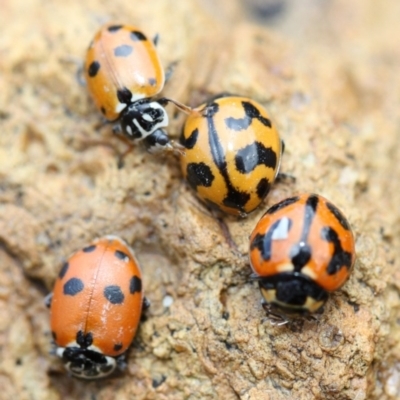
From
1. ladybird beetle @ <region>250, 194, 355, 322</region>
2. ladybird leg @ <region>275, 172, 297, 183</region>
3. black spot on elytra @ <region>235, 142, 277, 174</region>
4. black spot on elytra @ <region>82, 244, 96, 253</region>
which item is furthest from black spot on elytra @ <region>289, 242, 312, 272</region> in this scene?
black spot on elytra @ <region>82, 244, 96, 253</region>

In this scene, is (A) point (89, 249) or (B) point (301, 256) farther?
(A) point (89, 249)

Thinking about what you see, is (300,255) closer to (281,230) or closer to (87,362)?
(281,230)

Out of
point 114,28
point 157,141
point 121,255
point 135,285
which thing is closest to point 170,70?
point 114,28

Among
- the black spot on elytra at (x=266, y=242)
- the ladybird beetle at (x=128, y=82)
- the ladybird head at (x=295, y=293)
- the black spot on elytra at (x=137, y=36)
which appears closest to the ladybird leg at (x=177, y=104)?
the ladybird beetle at (x=128, y=82)

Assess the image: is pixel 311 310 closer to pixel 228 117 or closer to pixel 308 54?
pixel 228 117

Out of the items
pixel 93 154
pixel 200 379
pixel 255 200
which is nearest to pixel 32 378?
pixel 200 379

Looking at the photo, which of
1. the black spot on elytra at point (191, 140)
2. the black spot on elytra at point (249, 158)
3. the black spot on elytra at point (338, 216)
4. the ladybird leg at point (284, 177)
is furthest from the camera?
the ladybird leg at point (284, 177)

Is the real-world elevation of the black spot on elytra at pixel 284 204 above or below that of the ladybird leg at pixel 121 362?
above

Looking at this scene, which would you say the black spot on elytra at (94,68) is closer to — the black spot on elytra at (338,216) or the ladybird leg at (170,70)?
the ladybird leg at (170,70)
